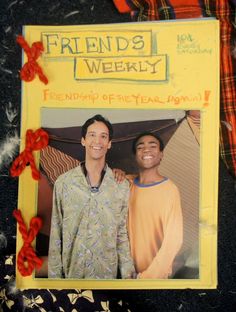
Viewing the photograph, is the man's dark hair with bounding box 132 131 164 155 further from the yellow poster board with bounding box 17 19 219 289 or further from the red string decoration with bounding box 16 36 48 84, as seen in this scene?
the red string decoration with bounding box 16 36 48 84

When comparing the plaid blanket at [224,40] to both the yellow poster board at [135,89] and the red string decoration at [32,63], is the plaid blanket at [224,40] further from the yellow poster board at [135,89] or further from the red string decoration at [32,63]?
the red string decoration at [32,63]

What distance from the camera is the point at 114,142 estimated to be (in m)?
0.49

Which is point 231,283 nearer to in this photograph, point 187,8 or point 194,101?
point 194,101

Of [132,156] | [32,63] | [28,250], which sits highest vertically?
[32,63]

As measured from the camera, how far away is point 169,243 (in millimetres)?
484

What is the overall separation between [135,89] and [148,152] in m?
0.08

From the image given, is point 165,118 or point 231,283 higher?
point 165,118

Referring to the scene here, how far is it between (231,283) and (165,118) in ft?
0.71

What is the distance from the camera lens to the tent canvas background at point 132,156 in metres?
0.49

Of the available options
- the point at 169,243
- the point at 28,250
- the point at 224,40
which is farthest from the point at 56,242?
the point at 224,40

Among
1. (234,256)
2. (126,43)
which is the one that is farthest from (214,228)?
(126,43)

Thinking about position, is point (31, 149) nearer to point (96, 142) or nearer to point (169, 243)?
point (96, 142)

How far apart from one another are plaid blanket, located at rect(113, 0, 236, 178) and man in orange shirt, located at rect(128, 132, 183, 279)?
79mm

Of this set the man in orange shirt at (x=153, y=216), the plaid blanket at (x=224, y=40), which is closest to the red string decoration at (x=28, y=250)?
the man in orange shirt at (x=153, y=216)
